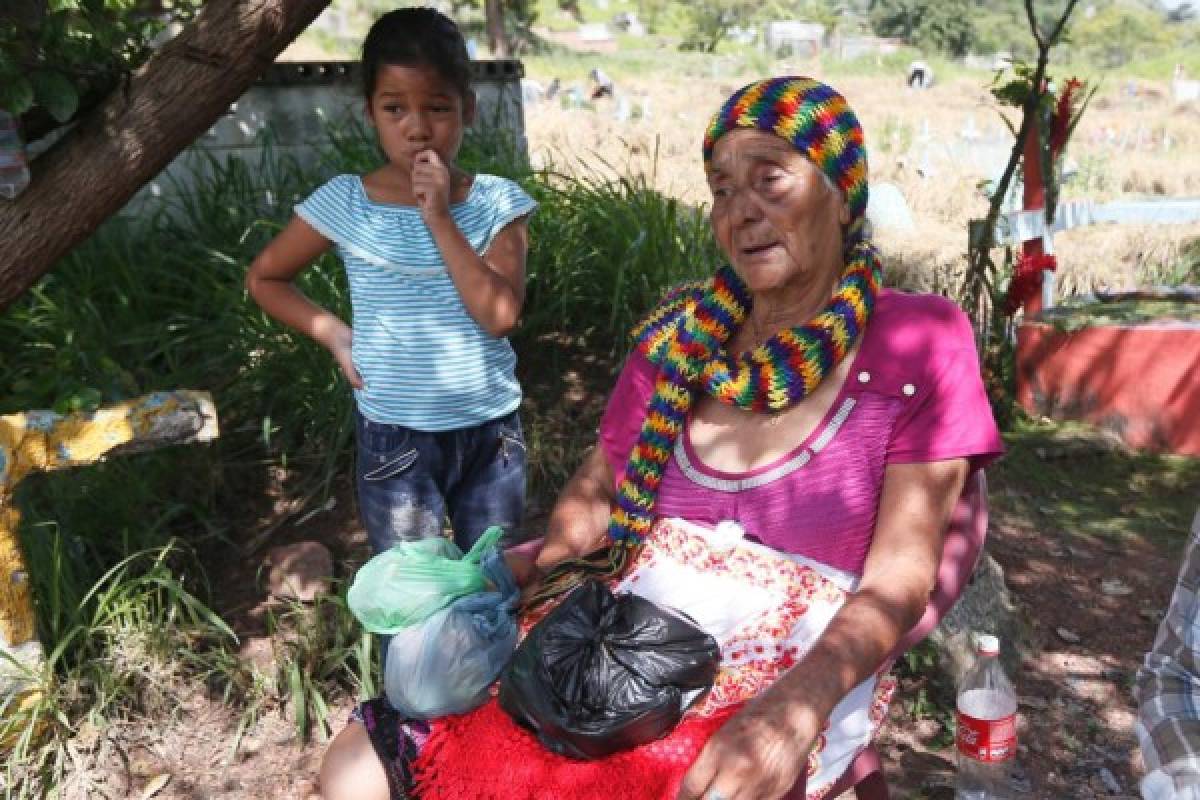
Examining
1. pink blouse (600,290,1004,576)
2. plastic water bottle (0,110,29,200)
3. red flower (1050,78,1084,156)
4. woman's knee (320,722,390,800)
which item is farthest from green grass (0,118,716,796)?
red flower (1050,78,1084,156)

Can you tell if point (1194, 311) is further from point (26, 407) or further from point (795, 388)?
Result: point (26, 407)

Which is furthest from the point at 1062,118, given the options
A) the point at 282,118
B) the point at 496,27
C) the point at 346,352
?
the point at 496,27

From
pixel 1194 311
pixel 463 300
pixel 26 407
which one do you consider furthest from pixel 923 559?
pixel 1194 311

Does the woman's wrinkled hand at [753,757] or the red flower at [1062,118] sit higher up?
the red flower at [1062,118]

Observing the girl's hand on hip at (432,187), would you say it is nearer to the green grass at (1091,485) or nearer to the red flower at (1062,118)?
the green grass at (1091,485)

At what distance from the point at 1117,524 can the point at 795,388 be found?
3.24 meters

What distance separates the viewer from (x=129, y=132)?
2.64m

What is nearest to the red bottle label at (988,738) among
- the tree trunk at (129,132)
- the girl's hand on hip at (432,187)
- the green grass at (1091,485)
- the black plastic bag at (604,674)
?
the black plastic bag at (604,674)

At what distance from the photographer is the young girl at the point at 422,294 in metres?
2.41

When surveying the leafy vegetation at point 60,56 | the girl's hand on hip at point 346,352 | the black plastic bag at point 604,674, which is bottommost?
the black plastic bag at point 604,674

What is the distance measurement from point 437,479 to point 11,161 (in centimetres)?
122

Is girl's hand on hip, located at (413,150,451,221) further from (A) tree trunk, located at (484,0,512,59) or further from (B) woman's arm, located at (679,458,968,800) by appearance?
(A) tree trunk, located at (484,0,512,59)

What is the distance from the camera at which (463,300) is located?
8.09 feet

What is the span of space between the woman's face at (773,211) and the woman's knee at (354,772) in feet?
3.54
